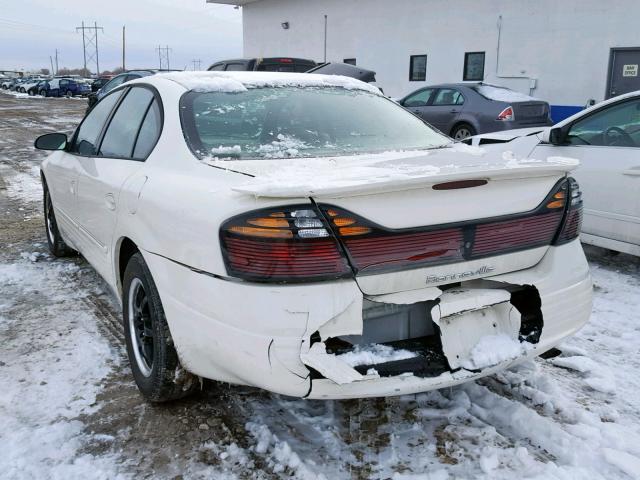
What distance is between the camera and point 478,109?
11414 mm

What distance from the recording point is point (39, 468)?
95.2 inches

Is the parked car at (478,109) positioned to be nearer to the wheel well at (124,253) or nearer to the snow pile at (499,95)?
the snow pile at (499,95)

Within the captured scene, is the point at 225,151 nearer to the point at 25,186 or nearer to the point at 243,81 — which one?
the point at 243,81

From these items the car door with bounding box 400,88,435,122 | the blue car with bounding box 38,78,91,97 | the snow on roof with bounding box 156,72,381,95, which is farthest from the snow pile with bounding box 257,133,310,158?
the blue car with bounding box 38,78,91,97

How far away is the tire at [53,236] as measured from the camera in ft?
17.1

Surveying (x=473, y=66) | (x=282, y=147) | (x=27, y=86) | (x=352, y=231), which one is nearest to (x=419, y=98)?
(x=473, y=66)

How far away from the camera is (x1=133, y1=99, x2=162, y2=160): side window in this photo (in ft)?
10.1

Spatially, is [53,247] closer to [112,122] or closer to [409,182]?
[112,122]

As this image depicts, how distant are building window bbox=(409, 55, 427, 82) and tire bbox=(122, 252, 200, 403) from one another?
741 inches

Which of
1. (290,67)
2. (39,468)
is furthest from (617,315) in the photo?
(290,67)

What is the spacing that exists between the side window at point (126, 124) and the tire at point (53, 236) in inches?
67.9

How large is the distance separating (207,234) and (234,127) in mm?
908

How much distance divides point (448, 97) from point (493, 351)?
10.5 metres

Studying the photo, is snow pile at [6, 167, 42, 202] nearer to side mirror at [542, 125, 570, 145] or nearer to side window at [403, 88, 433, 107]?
side mirror at [542, 125, 570, 145]
